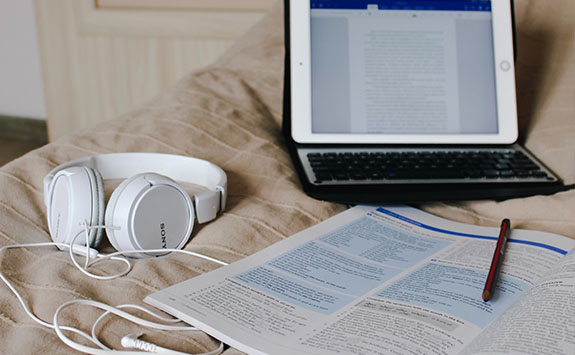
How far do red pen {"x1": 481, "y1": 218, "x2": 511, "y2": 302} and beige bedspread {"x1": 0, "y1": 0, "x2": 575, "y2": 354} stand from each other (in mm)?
71

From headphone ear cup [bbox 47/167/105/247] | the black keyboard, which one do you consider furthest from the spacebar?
headphone ear cup [bbox 47/167/105/247]

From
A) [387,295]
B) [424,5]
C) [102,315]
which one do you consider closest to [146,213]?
[102,315]

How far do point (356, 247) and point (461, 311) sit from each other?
0.50 ft

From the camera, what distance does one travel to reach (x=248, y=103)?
96 cm

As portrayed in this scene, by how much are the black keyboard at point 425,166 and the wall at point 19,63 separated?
1.79 meters

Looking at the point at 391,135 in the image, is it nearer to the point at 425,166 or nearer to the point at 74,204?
the point at 425,166

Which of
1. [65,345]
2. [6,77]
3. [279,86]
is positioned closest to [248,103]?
[279,86]

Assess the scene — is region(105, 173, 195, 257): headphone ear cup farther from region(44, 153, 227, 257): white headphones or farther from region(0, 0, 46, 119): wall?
A: region(0, 0, 46, 119): wall

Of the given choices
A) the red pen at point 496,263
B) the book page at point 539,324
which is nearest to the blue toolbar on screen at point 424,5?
the red pen at point 496,263

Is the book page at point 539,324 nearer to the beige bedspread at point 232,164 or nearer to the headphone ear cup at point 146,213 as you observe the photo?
the beige bedspread at point 232,164

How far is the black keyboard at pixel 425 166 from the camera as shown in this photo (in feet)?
2.43

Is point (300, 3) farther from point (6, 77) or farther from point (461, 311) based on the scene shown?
point (6, 77)

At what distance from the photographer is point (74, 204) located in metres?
0.55

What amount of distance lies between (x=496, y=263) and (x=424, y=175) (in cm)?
22
